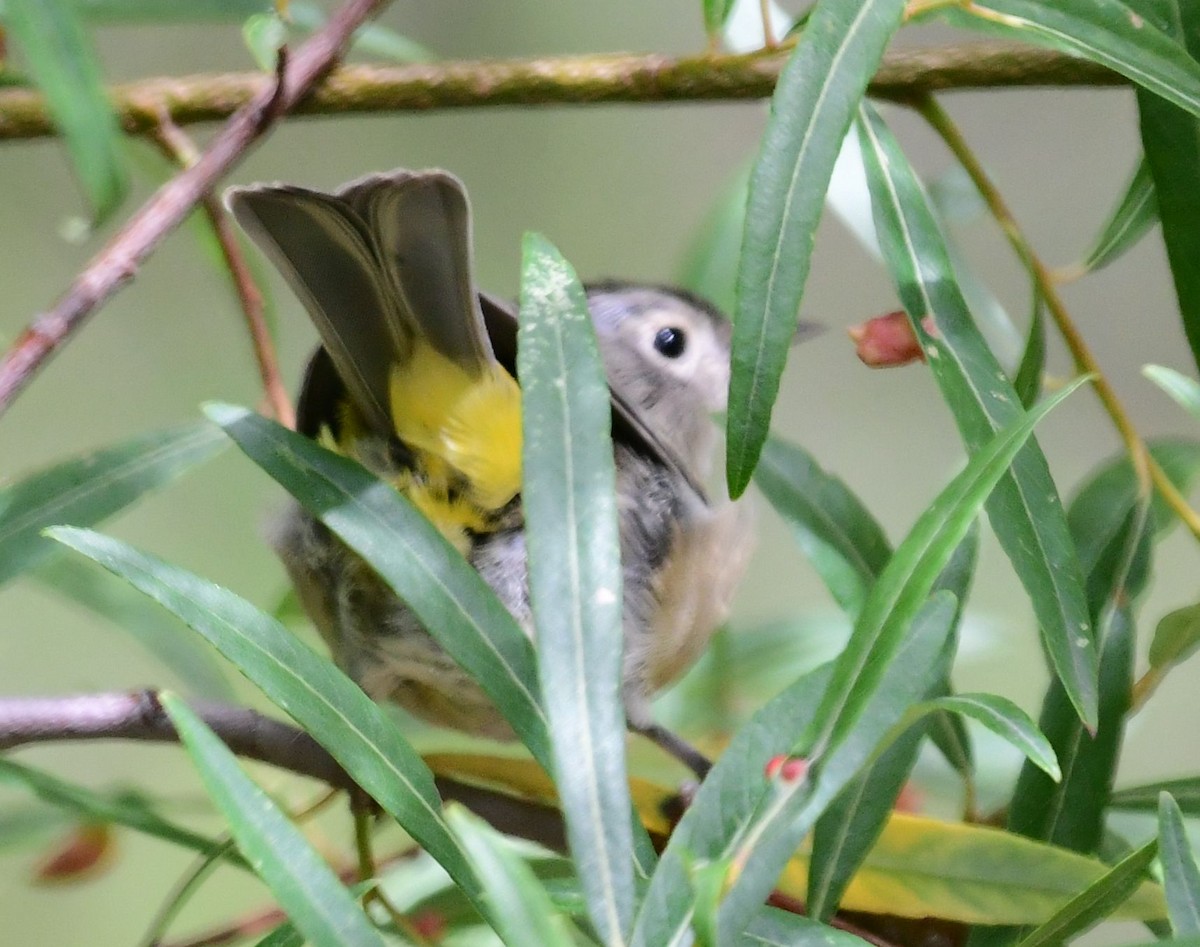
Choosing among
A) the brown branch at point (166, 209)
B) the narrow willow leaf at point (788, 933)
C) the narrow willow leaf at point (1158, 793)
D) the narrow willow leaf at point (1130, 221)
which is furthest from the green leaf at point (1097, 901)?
the brown branch at point (166, 209)

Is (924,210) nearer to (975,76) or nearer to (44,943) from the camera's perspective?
(975,76)

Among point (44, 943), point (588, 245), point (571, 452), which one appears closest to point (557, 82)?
point (571, 452)

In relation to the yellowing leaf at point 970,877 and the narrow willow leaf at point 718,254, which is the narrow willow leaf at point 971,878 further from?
the narrow willow leaf at point 718,254

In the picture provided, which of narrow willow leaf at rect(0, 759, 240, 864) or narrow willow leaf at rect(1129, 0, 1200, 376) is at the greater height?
narrow willow leaf at rect(1129, 0, 1200, 376)

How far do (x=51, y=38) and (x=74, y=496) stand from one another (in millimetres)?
292

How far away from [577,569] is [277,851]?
17 centimetres

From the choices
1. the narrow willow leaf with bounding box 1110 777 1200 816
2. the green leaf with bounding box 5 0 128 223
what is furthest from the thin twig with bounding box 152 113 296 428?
the narrow willow leaf with bounding box 1110 777 1200 816

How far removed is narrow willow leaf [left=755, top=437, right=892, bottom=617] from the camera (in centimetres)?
76

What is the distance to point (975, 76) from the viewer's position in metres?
0.75

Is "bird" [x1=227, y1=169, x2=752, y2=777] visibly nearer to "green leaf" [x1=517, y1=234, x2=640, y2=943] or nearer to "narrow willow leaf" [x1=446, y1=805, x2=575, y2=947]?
"green leaf" [x1=517, y1=234, x2=640, y2=943]

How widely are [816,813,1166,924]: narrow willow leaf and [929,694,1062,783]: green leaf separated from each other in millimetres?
134

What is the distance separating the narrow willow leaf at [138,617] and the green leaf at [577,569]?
24.5 inches

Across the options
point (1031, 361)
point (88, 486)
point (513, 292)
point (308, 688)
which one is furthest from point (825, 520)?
point (513, 292)

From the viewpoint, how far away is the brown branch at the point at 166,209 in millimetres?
637
